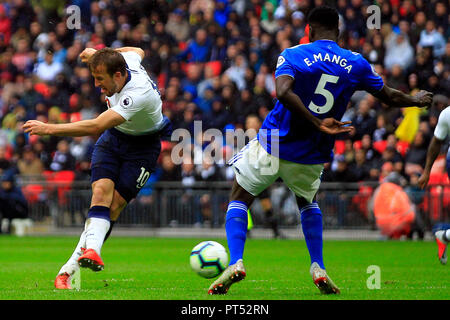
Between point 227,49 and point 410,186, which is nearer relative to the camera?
point 410,186

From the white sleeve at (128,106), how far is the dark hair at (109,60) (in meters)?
0.25

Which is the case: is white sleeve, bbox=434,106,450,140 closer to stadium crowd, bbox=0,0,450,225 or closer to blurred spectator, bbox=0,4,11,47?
stadium crowd, bbox=0,0,450,225

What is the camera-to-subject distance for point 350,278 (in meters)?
9.04

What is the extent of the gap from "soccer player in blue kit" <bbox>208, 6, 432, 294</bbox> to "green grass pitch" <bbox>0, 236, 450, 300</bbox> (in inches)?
19.0

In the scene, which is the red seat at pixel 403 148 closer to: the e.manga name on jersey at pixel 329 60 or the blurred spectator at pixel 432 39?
the blurred spectator at pixel 432 39

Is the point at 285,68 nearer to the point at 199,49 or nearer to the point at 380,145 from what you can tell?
the point at 380,145

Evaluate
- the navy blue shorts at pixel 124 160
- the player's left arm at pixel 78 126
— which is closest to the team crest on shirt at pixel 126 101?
the player's left arm at pixel 78 126

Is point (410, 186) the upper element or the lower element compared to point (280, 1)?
lower

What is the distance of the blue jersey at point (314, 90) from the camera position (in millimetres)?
7086

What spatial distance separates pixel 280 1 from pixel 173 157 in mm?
4786

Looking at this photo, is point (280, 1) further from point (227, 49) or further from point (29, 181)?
point (29, 181)

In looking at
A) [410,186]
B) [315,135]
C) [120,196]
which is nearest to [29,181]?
[410,186]

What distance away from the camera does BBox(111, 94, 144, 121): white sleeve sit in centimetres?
752

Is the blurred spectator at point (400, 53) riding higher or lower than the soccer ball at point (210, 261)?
higher
